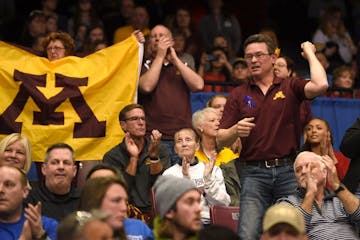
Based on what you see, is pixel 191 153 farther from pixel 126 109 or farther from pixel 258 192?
pixel 258 192

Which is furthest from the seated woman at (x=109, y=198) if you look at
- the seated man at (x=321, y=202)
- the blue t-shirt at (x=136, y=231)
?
the seated man at (x=321, y=202)

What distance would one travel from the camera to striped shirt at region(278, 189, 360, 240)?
9195 millimetres

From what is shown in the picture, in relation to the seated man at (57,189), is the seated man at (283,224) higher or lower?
lower

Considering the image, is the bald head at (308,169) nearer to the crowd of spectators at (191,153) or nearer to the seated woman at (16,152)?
the crowd of spectators at (191,153)

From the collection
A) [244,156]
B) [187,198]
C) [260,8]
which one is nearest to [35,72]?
[244,156]

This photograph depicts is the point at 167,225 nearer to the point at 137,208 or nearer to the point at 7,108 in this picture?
the point at 137,208

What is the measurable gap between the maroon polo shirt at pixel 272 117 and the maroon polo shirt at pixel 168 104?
2.18m

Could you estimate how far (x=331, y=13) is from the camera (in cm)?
1555

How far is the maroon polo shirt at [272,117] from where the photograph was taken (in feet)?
29.8

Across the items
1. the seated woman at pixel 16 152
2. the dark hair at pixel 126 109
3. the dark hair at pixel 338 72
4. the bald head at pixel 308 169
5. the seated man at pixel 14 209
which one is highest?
the dark hair at pixel 338 72

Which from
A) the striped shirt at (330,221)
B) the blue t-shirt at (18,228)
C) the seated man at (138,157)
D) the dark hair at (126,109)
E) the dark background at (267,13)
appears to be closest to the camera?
the blue t-shirt at (18,228)

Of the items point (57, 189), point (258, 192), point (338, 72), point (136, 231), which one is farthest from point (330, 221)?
point (338, 72)

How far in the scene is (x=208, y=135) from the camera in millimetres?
10875

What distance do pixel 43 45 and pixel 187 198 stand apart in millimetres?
4448
